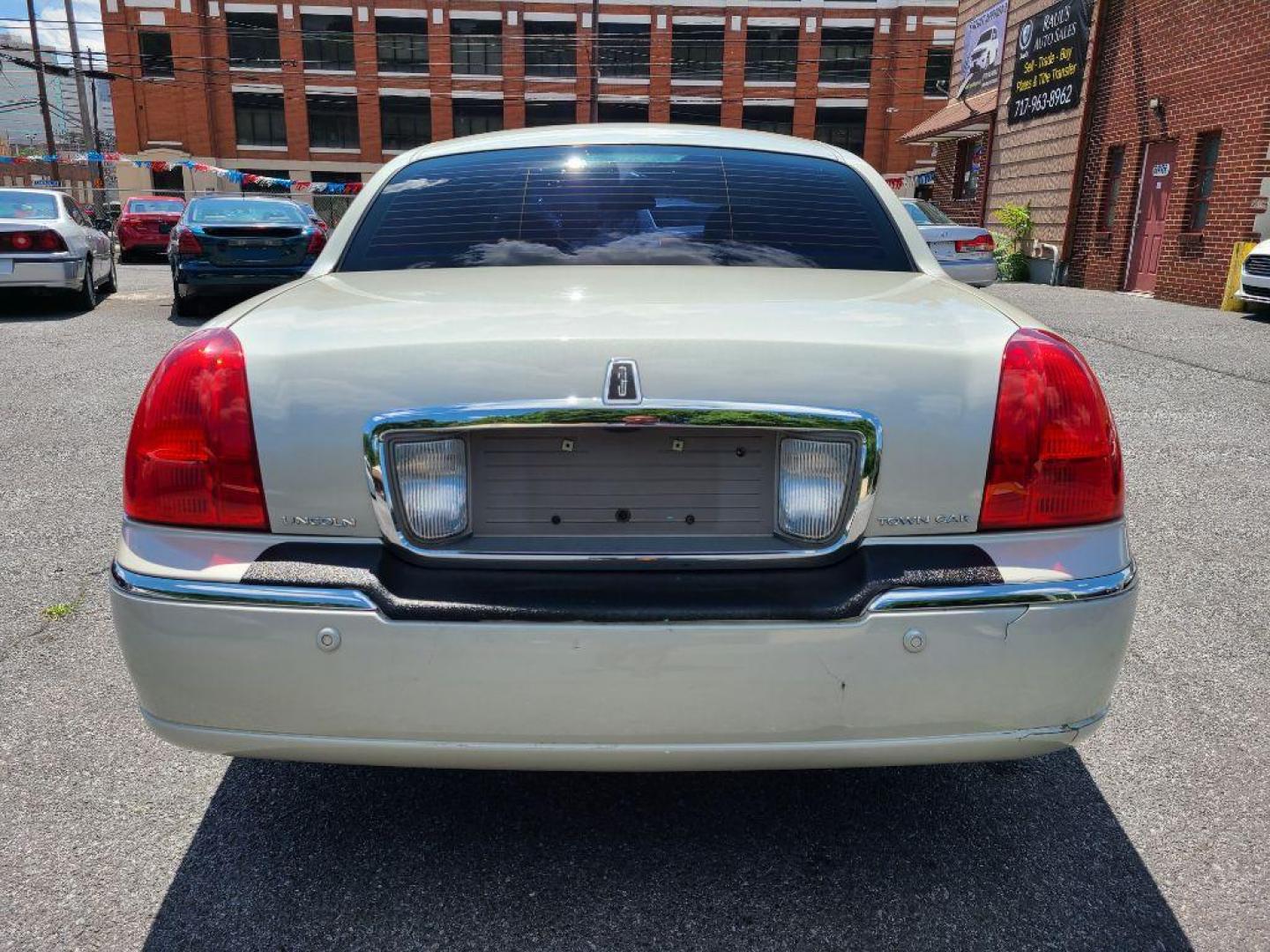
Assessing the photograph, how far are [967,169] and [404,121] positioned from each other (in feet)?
103

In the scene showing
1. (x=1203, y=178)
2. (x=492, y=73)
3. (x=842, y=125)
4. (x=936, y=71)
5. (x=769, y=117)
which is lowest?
(x=1203, y=178)

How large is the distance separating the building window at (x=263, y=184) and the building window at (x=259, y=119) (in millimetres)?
1276

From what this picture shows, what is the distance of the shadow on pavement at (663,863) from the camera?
2002mm

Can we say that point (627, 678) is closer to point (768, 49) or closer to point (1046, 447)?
point (1046, 447)

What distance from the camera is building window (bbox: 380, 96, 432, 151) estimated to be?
47.9 metres

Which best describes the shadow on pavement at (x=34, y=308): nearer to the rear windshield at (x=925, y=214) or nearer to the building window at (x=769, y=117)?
the rear windshield at (x=925, y=214)

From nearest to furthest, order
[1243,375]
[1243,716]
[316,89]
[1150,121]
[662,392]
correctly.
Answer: [662,392] → [1243,716] → [1243,375] → [1150,121] → [316,89]

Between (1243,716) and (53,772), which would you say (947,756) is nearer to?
(1243,716)

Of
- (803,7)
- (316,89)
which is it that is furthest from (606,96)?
(316,89)

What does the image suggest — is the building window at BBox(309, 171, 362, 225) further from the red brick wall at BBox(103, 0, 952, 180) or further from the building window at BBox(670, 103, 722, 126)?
the building window at BBox(670, 103, 722, 126)

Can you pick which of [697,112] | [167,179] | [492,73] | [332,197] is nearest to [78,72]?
[167,179]

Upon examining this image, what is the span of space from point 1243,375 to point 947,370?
316 inches

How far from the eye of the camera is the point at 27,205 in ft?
38.3

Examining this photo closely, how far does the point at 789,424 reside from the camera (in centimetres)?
179
